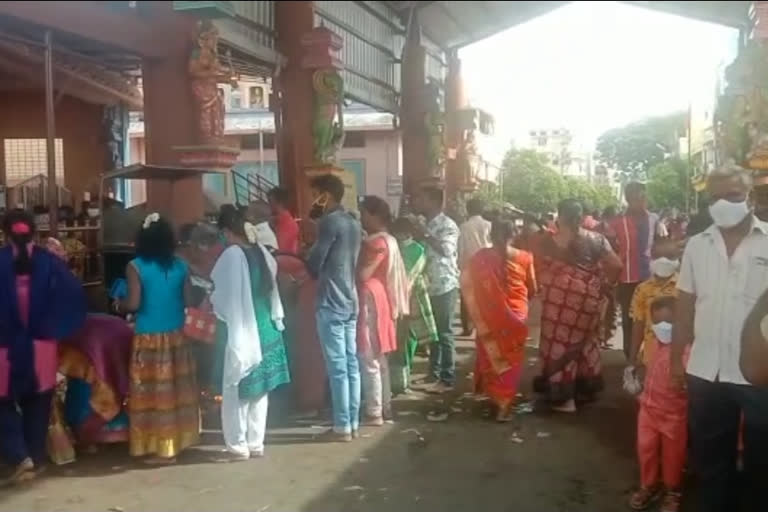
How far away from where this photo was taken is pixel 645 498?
464cm

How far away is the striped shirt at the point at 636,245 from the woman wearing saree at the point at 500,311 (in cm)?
183

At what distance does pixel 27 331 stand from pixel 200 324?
0.95 metres

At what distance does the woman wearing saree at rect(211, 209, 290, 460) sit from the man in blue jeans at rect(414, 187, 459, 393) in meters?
2.27

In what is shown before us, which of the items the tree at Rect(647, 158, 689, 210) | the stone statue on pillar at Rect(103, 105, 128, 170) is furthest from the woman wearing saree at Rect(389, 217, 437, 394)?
the tree at Rect(647, 158, 689, 210)

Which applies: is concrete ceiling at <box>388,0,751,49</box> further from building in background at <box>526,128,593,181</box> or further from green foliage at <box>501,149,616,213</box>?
building in background at <box>526,128,593,181</box>

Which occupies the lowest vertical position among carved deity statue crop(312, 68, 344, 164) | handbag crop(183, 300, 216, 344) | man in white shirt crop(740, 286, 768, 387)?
handbag crop(183, 300, 216, 344)

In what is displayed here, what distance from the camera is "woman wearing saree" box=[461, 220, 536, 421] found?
21.2 ft

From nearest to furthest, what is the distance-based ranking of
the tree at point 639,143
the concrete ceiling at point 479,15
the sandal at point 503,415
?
the sandal at point 503,415, the concrete ceiling at point 479,15, the tree at point 639,143

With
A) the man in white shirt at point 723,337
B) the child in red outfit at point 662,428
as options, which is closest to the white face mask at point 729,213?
the man in white shirt at point 723,337

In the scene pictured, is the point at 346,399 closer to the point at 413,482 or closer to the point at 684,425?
the point at 413,482

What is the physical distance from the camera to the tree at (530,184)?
65.9 ft

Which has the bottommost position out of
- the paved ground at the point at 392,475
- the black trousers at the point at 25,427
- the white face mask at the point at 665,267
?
the paved ground at the point at 392,475

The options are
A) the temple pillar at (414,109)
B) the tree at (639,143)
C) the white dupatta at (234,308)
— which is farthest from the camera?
the tree at (639,143)

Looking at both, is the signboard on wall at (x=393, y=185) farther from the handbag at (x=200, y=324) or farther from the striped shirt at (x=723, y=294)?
the striped shirt at (x=723, y=294)
